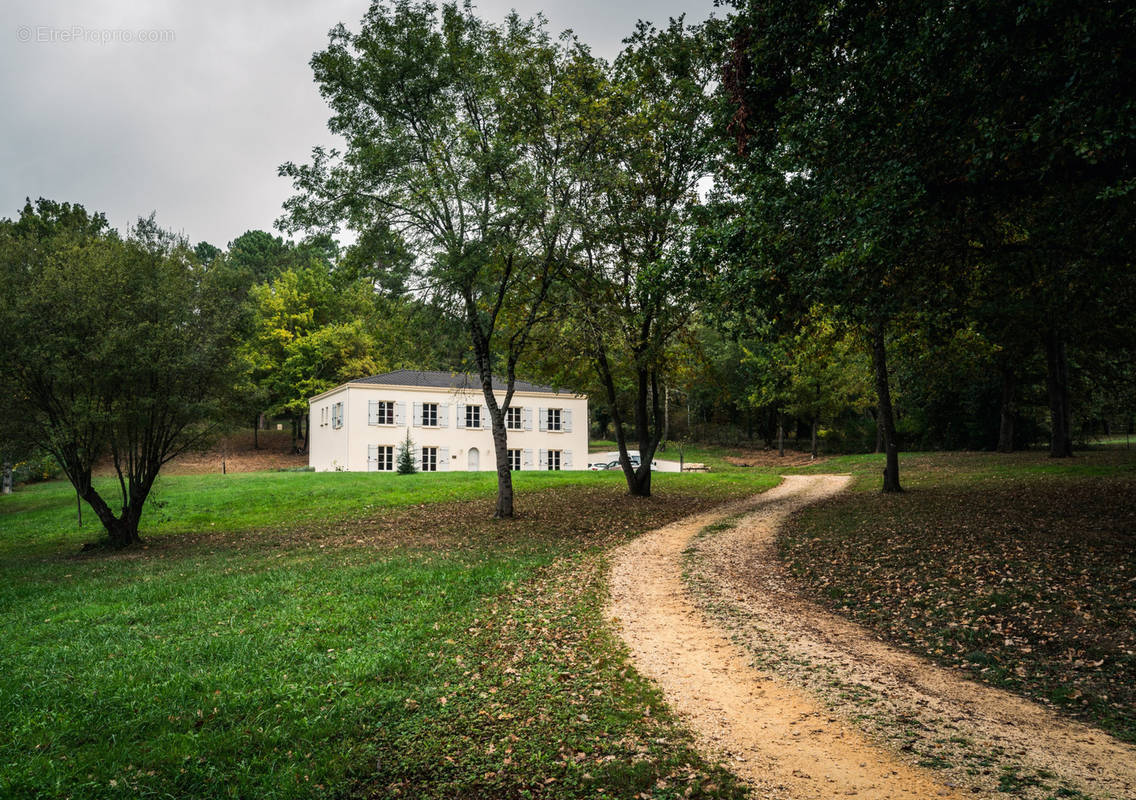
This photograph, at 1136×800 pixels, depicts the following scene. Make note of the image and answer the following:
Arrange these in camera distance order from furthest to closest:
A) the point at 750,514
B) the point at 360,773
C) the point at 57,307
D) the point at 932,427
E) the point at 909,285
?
the point at 932,427 < the point at 750,514 < the point at 57,307 < the point at 909,285 < the point at 360,773

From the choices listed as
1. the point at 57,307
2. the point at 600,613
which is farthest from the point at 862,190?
the point at 57,307

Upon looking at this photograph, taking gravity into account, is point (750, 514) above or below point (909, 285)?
below

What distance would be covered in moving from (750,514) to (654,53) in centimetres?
1269

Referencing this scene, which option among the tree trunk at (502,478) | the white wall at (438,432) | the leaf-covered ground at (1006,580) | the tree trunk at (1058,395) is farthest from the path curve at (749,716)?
the white wall at (438,432)

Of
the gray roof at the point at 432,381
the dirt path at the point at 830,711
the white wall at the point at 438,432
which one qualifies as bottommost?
the dirt path at the point at 830,711

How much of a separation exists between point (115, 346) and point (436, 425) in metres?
20.7

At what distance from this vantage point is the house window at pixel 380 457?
3084cm

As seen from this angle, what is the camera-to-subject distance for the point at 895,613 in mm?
7449

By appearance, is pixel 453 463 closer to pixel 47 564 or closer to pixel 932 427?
pixel 47 564

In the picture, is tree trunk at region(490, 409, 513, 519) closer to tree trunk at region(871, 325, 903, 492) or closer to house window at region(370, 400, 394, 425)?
tree trunk at region(871, 325, 903, 492)

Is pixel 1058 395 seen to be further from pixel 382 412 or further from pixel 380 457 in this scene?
pixel 380 457

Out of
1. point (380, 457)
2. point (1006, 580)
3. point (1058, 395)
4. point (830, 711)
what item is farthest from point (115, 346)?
point (1058, 395)

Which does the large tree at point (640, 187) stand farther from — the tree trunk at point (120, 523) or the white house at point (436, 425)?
the white house at point (436, 425)

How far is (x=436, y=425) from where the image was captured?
3256cm
